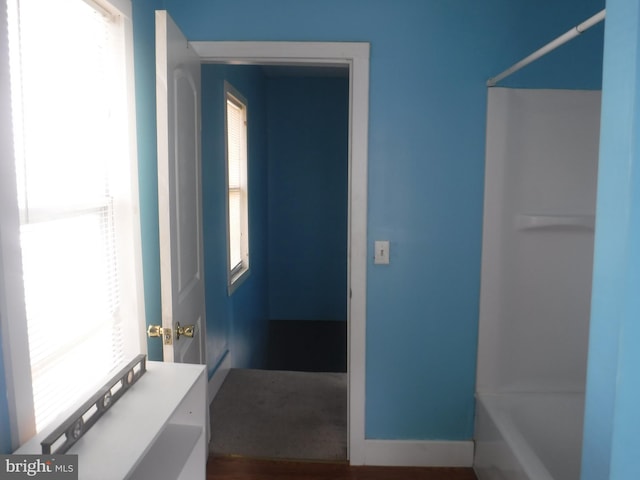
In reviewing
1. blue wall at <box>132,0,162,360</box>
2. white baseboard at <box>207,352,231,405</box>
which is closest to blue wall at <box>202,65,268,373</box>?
Answer: white baseboard at <box>207,352,231,405</box>

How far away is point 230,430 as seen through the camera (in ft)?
8.77

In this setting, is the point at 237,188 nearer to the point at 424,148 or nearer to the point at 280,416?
the point at 280,416

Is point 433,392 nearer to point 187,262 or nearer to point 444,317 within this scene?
point 444,317

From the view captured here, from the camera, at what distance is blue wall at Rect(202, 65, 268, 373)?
288 centimetres

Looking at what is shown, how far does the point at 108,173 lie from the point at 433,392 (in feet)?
5.81

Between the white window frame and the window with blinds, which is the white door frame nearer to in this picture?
the window with blinds

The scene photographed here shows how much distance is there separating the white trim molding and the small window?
1.47 m

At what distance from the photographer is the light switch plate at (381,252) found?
2291 millimetres

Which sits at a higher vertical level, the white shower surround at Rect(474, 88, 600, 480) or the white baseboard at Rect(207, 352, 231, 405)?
the white shower surround at Rect(474, 88, 600, 480)

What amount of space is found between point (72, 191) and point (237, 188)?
7.81 ft

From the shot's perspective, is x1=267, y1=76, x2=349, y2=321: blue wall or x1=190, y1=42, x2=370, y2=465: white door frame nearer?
x1=190, y1=42, x2=370, y2=465: white door frame

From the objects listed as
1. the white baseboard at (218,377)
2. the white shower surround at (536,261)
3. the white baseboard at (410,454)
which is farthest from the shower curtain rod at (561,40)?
the white baseboard at (218,377)

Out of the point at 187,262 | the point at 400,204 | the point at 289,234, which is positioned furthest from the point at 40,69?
the point at 289,234

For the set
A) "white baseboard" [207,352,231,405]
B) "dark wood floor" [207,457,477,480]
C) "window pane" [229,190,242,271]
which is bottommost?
"dark wood floor" [207,457,477,480]
